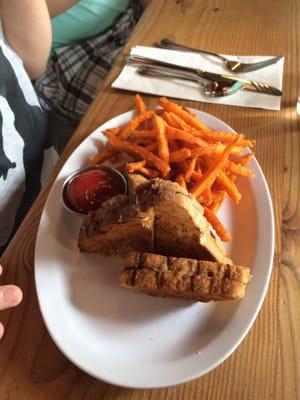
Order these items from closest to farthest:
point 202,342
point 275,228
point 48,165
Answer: point 202,342
point 275,228
point 48,165

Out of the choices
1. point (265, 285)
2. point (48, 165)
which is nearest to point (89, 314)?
point (265, 285)

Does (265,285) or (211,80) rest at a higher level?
(211,80)

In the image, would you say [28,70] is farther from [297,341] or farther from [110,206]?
[297,341]

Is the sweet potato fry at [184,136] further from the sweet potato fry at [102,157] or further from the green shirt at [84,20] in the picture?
the green shirt at [84,20]

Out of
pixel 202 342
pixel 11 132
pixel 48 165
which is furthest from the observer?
pixel 48 165

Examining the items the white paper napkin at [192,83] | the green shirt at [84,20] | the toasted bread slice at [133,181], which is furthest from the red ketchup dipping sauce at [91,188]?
the green shirt at [84,20]

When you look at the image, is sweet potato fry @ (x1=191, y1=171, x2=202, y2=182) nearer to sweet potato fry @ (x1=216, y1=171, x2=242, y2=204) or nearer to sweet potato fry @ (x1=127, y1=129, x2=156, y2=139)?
sweet potato fry @ (x1=216, y1=171, x2=242, y2=204)

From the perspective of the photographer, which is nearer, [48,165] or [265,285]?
[265,285]

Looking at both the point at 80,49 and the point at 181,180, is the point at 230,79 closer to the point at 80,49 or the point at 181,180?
the point at 181,180
